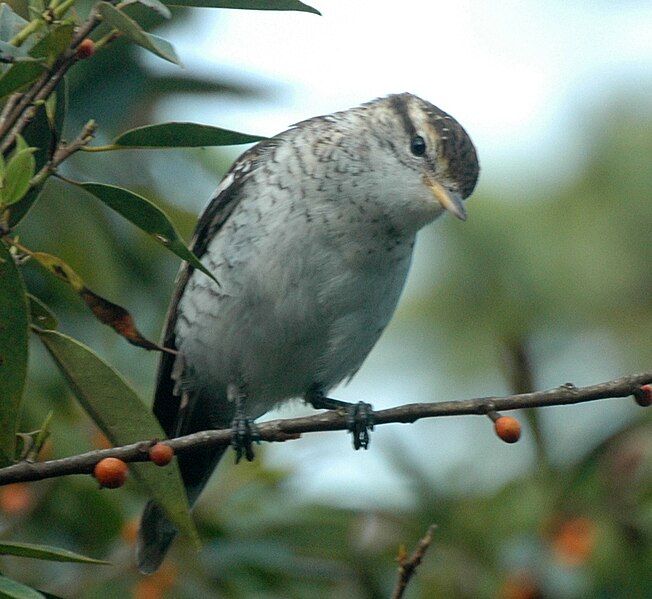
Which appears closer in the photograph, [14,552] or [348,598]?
[14,552]

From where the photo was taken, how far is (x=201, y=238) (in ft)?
13.2

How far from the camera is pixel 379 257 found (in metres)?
3.74

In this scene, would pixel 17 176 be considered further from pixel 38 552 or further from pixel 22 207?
pixel 38 552

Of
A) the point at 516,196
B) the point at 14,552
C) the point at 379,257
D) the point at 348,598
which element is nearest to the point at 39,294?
the point at 379,257

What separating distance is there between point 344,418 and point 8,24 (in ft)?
3.45

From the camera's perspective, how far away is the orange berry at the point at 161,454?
2.12 meters

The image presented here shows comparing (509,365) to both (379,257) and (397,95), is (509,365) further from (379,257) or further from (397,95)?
(397,95)

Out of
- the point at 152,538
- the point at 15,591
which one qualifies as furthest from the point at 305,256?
the point at 15,591

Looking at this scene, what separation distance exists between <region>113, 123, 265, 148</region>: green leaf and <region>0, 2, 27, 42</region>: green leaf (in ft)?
0.99

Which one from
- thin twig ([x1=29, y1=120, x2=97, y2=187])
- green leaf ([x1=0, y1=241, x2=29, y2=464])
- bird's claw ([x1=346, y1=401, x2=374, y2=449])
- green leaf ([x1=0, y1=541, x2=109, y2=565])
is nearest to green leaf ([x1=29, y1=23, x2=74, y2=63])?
thin twig ([x1=29, y1=120, x2=97, y2=187])

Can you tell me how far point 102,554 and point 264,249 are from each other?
45.1 inches

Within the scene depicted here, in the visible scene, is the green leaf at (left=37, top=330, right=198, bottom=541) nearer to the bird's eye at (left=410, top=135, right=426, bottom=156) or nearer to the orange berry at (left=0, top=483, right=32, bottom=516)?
the orange berry at (left=0, top=483, right=32, bottom=516)

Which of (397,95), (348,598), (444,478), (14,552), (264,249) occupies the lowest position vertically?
(348,598)

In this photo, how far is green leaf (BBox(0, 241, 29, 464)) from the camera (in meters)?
2.21
